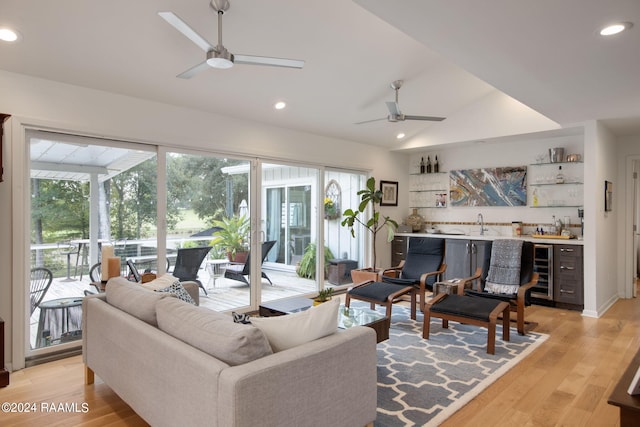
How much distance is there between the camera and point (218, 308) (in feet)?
15.6

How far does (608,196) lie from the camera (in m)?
5.31

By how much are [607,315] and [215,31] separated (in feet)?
18.0

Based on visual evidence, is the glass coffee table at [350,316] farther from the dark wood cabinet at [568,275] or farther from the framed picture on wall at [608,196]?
the framed picture on wall at [608,196]

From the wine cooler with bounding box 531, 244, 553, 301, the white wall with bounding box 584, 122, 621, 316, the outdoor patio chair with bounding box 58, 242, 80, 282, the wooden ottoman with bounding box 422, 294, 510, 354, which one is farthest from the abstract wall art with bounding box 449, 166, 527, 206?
the outdoor patio chair with bounding box 58, 242, 80, 282

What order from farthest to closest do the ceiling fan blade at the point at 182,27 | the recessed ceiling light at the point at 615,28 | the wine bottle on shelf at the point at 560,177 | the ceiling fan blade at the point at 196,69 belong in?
the wine bottle on shelf at the point at 560,177 → the ceiling fan blade at the point at 196,69 → the recessed ceiling light at the point at 615,28 → the ceiling fan blade at the point at 182,27

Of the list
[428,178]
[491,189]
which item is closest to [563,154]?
[491,189]

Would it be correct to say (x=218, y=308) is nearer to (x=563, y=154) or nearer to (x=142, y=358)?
(x=142, y=358)

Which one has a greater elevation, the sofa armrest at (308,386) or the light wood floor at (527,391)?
the sofa armrest at (308,386)

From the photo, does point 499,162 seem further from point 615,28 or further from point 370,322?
point 370,322

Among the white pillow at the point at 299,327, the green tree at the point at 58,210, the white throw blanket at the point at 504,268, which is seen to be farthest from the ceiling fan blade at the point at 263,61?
the white throw blanket at the point at 504,268

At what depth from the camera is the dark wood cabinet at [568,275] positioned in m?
5.05

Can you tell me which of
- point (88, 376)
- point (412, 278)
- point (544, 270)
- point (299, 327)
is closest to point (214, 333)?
point (299, 327)

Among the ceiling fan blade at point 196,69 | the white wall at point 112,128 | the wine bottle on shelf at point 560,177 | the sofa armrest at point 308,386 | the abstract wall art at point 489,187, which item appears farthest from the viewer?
the abstract wall art at point 489,187

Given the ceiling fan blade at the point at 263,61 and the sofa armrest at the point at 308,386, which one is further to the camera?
the ceiling fan blade at the point at 263,61
